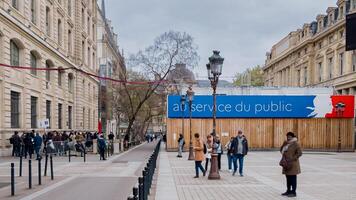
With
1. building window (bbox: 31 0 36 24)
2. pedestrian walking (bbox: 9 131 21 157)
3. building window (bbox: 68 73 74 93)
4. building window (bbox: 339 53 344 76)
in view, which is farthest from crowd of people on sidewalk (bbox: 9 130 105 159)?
building window (bbox: 339 53 344 76)

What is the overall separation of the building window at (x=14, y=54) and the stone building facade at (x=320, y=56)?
32.3 metres

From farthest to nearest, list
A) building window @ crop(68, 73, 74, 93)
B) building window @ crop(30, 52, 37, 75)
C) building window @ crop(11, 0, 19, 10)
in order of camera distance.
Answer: building window @ crop(68, 73, 74, 93)
building window @ crop(30, 52, 37, 75)
building window @ crop(11, 0, 19, 10)

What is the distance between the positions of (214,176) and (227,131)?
21064 mm

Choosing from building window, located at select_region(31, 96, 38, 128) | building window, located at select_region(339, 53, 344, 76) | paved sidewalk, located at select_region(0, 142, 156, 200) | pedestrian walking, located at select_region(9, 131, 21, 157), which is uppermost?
building window, located at select_region(339, 53, 344, 76)

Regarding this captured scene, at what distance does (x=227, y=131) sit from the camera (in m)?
35.8

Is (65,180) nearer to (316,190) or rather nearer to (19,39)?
(316,190)

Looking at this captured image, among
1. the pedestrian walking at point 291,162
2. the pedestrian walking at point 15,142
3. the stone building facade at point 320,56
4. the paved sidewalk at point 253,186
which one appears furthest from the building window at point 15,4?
the stone building facade at point 320,56

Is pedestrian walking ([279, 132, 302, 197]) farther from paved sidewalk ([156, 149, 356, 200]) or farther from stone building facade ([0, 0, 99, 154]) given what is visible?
stone building facade ([0, 0, 99, 154])

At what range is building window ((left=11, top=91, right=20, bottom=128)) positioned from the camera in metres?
29.5

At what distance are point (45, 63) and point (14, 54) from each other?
6.53 metres

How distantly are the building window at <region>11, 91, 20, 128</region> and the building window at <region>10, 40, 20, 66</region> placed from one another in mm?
2235

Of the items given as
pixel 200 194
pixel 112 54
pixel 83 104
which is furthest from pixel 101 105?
pixel 200 194

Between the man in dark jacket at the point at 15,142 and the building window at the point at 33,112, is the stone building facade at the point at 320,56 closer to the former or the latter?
the building window at the point at 33,112

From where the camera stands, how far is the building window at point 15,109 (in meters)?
29.5
